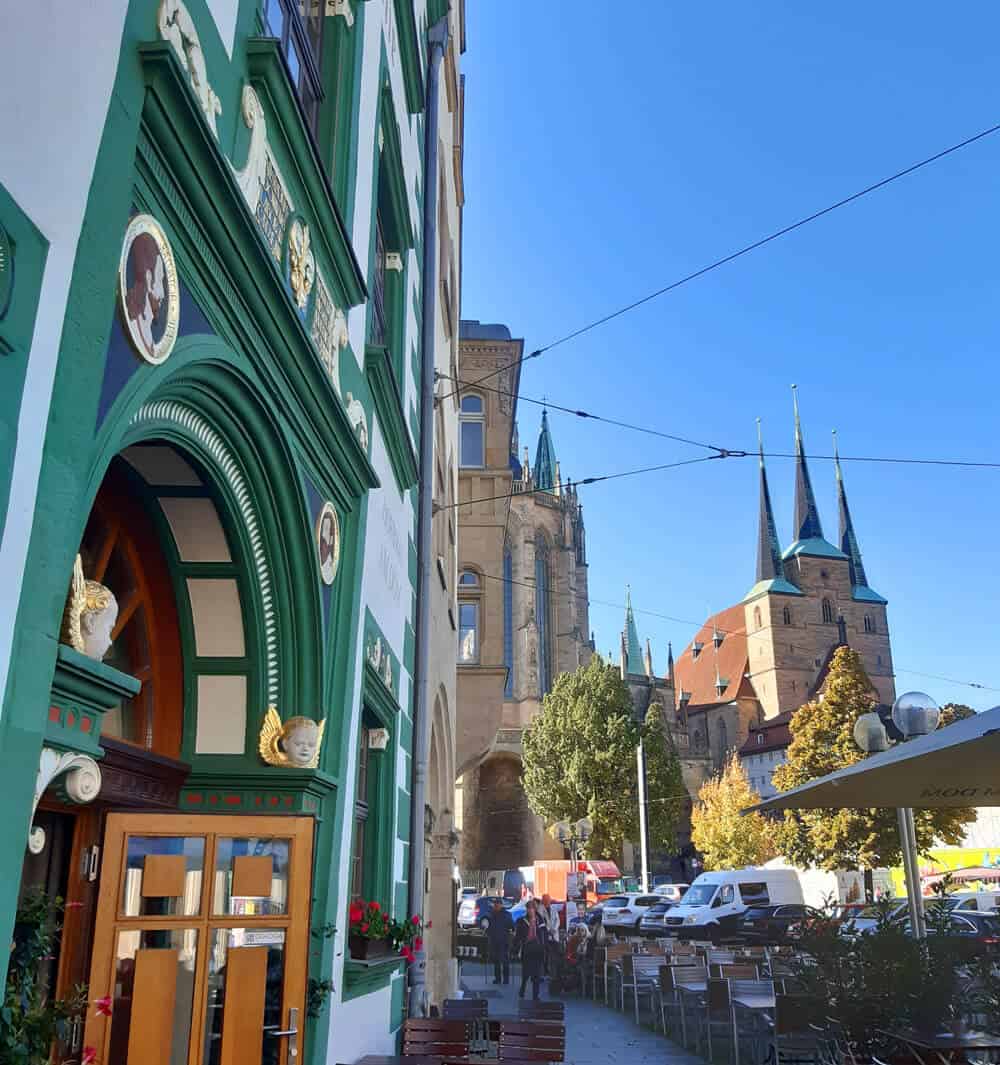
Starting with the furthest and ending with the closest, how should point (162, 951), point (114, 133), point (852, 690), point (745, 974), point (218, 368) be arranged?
1. point (852, 690)
2. point (745, 974)
3. point (162, 951)
4. point (218, 368)
5. point (114, 133)

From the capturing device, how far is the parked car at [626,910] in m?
34.7

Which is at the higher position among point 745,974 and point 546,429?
point 546,429

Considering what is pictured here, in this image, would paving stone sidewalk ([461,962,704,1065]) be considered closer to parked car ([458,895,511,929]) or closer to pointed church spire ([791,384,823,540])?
parked car ([458,895,511,929])

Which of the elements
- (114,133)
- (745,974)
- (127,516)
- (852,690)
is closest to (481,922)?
(852,690)

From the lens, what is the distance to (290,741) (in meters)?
5.67

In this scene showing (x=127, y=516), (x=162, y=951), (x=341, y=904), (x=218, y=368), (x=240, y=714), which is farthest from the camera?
(x=341, y=904)

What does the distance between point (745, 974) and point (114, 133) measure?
1302cm

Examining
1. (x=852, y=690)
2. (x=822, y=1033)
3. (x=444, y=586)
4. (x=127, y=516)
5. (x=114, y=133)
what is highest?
(x=852, y=690)

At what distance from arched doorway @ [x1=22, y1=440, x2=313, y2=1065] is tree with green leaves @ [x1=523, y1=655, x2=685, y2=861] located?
5053 cm

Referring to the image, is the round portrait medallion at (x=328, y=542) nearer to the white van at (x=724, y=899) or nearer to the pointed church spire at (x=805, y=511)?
the white van at (x=724, y=899)

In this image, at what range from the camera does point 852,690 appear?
43.8 m

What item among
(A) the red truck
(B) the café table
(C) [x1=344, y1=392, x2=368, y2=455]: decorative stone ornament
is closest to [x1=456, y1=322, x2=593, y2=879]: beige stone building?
(A) the red truck

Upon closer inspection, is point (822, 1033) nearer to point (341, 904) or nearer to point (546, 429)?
point (341, 904)

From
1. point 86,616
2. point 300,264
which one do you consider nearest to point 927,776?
point 300,264
